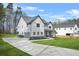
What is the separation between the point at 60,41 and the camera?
5637mm

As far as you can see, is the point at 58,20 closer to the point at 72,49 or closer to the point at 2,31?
the point at 72,49

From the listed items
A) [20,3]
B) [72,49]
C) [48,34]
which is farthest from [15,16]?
[72,49]

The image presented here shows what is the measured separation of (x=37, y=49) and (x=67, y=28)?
2.21 ft

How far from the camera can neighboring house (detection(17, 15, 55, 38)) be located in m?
5.66

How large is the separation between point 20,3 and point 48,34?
30.6 inches

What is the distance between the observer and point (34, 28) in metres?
5.68

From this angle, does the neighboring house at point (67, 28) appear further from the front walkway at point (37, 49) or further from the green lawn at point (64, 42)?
the front walkway at point (37, 49)

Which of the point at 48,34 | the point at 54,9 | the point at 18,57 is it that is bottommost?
the point at 18,57

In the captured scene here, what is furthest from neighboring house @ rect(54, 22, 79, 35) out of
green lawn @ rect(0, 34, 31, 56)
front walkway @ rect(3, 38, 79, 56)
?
green lawn @ rect(0, 34, 31, 56)

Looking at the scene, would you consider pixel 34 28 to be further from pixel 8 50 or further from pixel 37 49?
pixel 8 50

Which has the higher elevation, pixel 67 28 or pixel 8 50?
pixel 67 28

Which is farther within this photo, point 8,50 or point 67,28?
point 67,28

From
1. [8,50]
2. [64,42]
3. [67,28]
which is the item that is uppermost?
[67,28]

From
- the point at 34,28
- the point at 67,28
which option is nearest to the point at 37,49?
the point at 34,28
